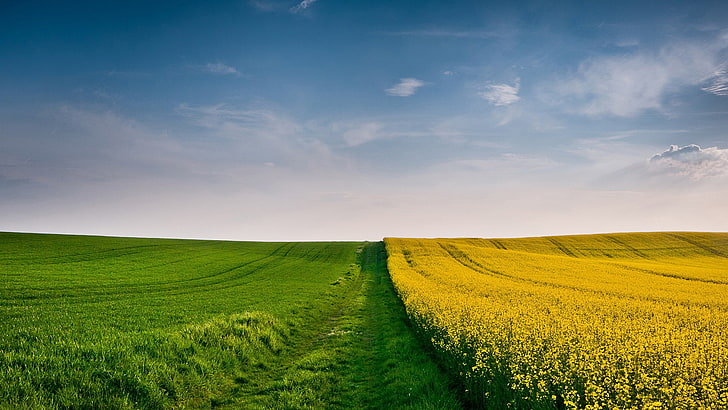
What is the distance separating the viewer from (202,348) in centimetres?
1054

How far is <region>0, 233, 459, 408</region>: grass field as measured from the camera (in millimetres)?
7691

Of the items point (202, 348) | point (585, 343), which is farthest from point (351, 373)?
point (585, 343)

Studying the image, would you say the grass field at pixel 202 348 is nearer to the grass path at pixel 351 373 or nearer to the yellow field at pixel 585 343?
the grass path at pixel 351 373

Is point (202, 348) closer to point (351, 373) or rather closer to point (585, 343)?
point (351, 373)

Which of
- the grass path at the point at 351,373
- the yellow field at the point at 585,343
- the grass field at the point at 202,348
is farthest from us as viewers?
the grass path at the point at 351,373

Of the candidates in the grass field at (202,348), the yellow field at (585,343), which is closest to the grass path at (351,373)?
the grass field at (202,348)

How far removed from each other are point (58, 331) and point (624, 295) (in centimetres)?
2365

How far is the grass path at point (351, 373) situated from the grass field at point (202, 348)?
0.04 m

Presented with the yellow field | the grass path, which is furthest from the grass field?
the yellow field

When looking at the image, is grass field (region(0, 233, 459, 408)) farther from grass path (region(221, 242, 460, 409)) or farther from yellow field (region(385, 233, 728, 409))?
yellow field (region(385, 233, 728, 409))

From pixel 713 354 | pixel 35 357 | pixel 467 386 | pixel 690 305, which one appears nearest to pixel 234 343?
pixel 35 357

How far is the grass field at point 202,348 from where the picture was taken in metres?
7.69

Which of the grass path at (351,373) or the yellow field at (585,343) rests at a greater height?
the yellow field at (585,343)

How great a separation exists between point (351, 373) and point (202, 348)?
4.33m
